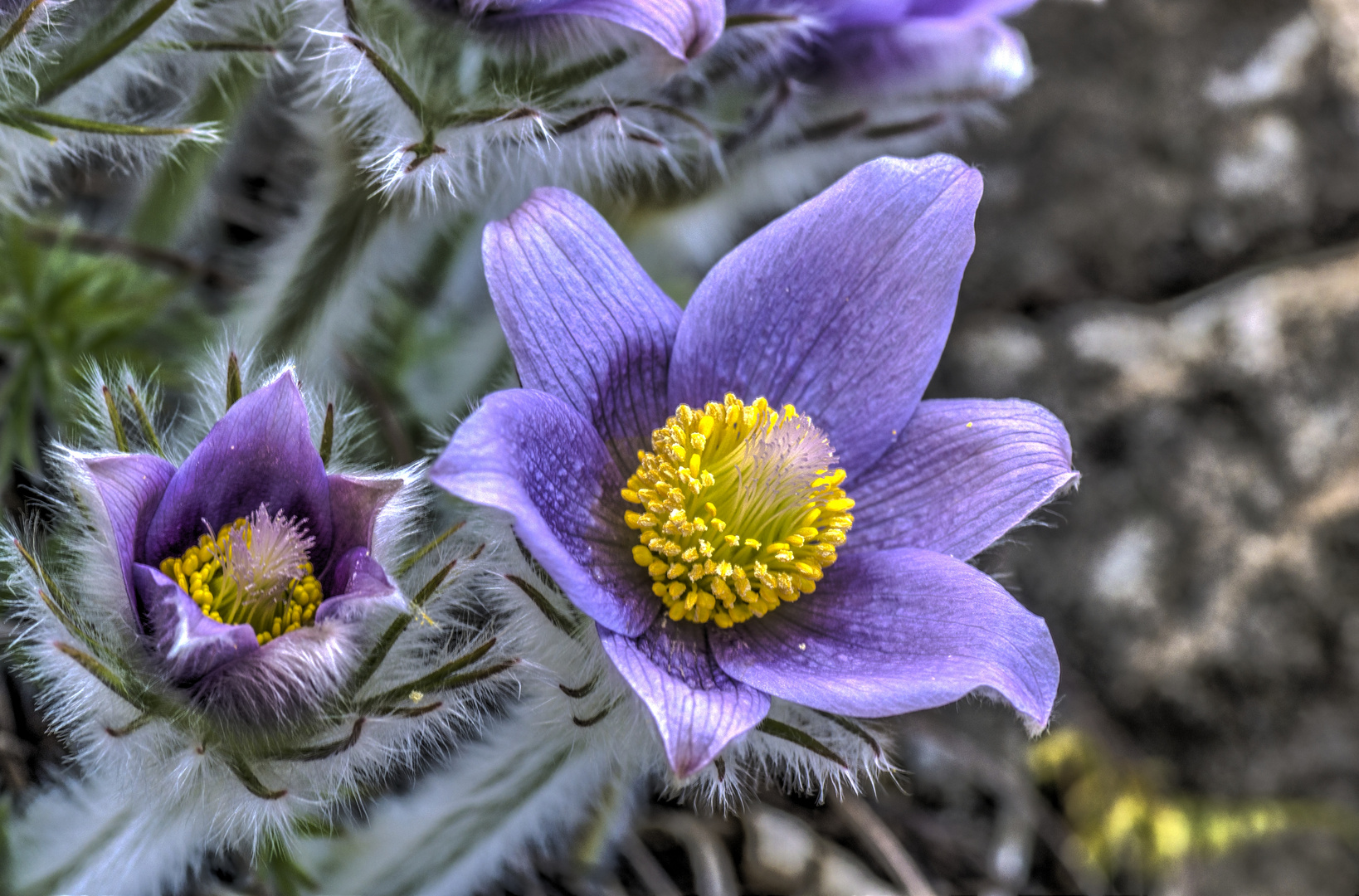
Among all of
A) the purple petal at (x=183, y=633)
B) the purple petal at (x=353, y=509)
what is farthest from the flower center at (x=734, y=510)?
the purple petal at (x=183, y=633)

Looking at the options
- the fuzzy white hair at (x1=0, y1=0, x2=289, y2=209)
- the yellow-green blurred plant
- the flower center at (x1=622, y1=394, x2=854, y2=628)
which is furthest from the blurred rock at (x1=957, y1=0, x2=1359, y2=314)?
the fuzzy white hair at (x1=0, y1=0, x2=289, y2=209)

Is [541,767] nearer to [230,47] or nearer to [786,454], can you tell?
[786,454]

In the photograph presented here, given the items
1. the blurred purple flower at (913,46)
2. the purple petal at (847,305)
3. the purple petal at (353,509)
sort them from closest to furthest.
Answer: the purple petal at (353,509) < the purple petal at (847,305) < the blurred purple flower at (913,46)

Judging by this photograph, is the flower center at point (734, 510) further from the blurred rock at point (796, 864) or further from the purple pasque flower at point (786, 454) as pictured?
the blurred rock at point (796, 864)

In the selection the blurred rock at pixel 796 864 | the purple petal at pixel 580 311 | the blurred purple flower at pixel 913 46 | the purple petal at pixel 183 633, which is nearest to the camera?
the purple petal at pixel 183 633

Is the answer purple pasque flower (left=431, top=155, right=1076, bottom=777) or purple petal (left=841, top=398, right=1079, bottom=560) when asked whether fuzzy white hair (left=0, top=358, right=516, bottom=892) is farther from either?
purple petal (left=841, top=398, right=1079, bottom=560)

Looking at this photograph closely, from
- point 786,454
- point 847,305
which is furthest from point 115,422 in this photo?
point 847,305
